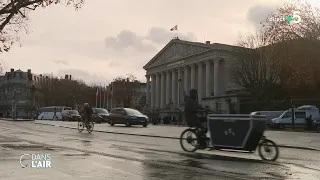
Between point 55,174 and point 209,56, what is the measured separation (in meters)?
83.3

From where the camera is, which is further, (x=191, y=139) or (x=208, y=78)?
(x=208, y=78)

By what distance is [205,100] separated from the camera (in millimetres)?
78250

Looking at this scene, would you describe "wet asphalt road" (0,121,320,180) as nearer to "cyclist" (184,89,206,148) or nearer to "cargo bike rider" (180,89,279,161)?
"cargo bike rider" (180,89,279,161)

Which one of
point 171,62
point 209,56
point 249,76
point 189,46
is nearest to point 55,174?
point 249,76

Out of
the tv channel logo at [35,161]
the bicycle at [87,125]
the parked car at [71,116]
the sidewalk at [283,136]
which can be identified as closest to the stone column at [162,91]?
the parked car at [71,116]

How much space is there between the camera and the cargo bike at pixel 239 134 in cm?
1142

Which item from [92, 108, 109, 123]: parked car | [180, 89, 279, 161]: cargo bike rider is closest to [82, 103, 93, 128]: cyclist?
[180, 89, 279, 161]: cargo bike rider

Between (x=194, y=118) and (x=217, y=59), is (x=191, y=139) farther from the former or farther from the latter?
(x=217, y=59)

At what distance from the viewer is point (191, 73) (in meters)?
99.1

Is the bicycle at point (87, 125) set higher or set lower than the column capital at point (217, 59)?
lower

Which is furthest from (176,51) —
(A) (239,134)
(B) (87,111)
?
(A) (239,134)

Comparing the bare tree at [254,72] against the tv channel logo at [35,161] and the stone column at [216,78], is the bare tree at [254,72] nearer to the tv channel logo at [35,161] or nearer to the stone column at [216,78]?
the stone column at [216,78]

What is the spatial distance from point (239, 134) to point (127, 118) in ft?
80.6

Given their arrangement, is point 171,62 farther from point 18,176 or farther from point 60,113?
point 18,176
